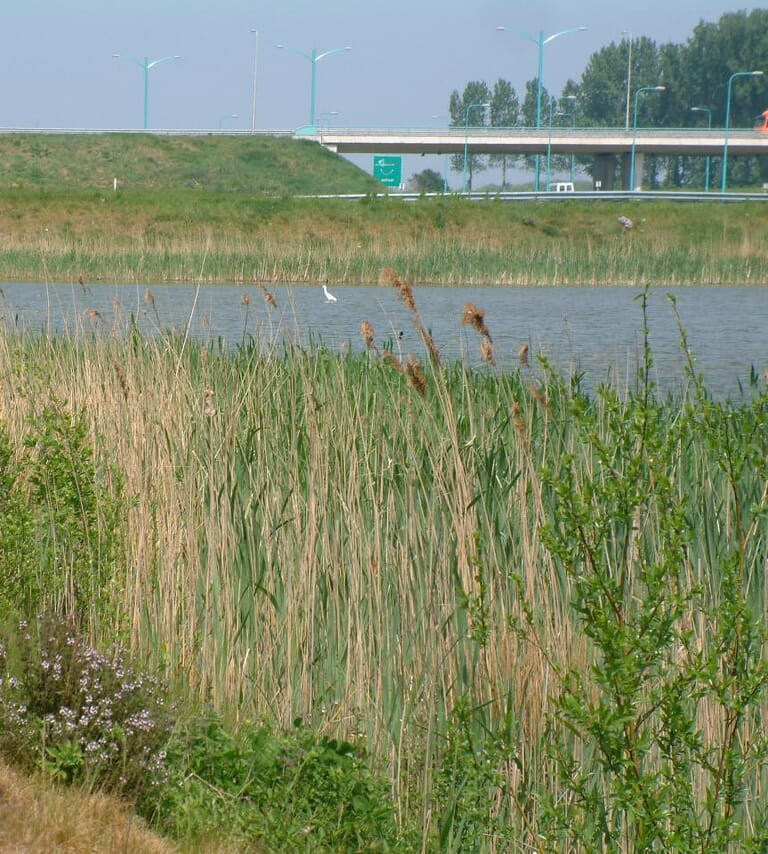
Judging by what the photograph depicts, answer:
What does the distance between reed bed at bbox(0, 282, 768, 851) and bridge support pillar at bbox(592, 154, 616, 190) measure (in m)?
62.6

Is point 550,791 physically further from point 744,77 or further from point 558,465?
point 744,77

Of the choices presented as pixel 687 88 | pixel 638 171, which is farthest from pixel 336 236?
pixel 687 88

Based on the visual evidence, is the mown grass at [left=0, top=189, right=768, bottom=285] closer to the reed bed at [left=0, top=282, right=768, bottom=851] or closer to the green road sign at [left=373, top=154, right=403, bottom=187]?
the reed bed at [left=0, top=282, right=768, bottom=851]

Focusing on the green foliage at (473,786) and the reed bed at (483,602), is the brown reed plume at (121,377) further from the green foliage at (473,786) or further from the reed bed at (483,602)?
the green foliage at (473,786)

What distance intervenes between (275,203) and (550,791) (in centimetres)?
2950

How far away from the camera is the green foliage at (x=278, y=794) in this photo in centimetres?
280

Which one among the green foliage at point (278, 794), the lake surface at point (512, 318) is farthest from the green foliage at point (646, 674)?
the lake surface at point (512, 318)

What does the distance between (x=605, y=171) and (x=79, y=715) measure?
214ft

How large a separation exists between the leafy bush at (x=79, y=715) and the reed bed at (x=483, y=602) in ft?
1.89

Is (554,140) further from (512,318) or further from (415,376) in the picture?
(415,376)

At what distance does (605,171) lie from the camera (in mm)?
65562

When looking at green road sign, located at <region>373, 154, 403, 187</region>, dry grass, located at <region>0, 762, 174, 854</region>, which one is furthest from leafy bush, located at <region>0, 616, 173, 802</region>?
green road sign, located at <region>373, 154, 403, 187</region>

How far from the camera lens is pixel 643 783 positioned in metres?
2.48

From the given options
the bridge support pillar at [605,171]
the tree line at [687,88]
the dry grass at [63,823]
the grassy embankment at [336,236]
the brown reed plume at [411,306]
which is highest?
the tree line at [687,88]
